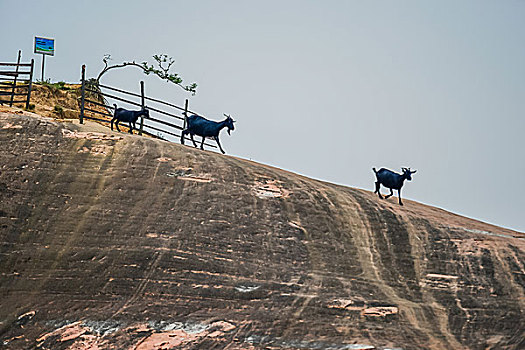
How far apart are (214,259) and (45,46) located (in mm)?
16948

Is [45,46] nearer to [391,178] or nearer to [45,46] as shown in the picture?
[45,46]

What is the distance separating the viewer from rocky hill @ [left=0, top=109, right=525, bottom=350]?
8.78 metres

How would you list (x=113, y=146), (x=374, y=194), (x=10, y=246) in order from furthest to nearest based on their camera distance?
(x=374, y=194) < (x=113, y=146) < (x=10, y=246)

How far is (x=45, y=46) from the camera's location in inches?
916

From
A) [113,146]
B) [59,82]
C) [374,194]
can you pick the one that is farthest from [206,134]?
[59,82]

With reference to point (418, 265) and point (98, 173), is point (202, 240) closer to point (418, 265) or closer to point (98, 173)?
point (98, 173)

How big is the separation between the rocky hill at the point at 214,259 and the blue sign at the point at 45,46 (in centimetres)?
1235

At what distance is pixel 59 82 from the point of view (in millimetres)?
26141

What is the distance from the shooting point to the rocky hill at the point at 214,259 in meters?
8.78

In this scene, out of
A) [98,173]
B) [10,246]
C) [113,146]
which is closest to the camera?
[10,246]

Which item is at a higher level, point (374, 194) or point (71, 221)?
point (374, 194)

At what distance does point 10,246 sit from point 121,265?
182cm

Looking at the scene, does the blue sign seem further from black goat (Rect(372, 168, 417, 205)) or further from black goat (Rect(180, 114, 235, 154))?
black goat (Rect(372, 168, 417, 205))

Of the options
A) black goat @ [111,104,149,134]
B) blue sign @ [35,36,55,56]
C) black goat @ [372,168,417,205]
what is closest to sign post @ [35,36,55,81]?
blue sign @ [35,36,55,56]
